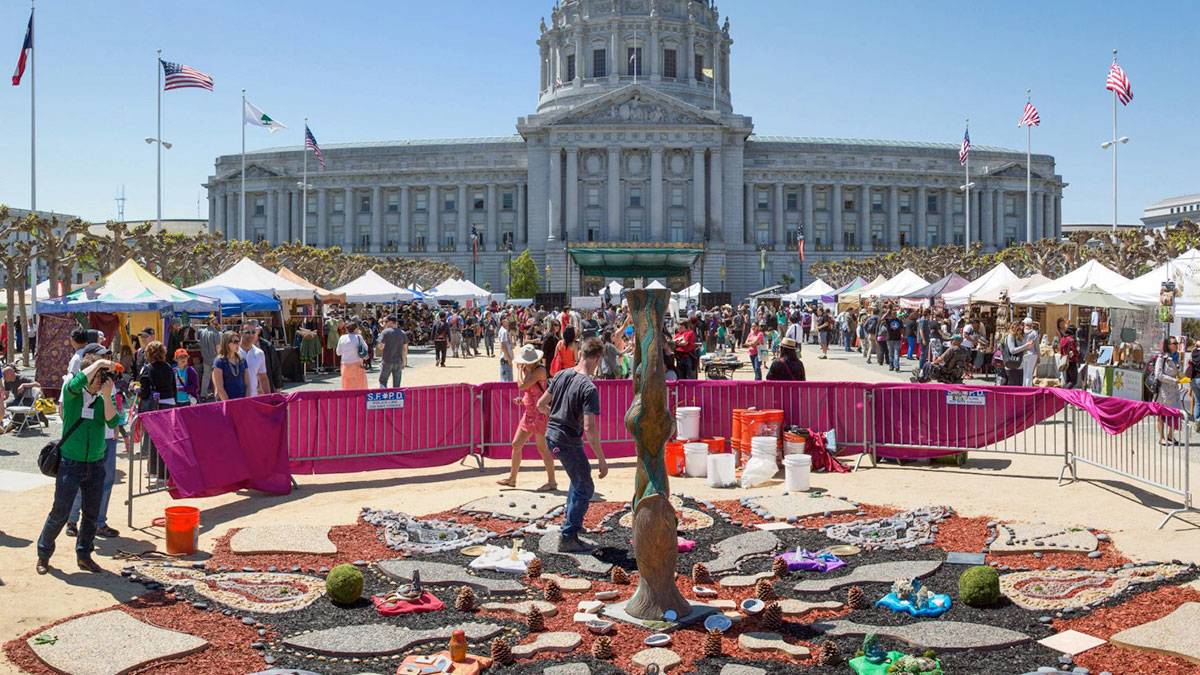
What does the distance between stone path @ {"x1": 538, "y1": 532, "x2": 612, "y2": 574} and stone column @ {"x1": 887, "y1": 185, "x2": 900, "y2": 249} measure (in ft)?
353

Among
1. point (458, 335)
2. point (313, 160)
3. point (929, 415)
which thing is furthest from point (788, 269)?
point (929, 415)

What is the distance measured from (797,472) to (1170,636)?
19.6 feet

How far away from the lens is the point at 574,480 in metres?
10.2

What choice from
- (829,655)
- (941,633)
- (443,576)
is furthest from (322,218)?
(829,655)

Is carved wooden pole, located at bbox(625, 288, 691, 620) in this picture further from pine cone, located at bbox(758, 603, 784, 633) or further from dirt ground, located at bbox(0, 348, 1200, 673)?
dirt ground, located at bbox(0, 348, 1200, 673)

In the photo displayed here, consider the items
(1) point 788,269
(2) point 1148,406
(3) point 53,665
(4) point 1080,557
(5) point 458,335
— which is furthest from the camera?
(1) point 788,269

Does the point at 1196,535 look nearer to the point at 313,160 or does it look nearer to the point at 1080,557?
the point at 1080,557

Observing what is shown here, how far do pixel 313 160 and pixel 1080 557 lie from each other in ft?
373

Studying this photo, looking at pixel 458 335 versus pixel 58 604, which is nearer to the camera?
pixel 58 604

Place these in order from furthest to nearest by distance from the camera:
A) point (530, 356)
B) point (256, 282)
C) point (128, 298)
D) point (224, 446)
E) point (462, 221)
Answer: point (462, 221)
point (256, 282)
point (128, 298)
point (224, 446)
point (530, 356)

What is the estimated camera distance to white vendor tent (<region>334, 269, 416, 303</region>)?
36.8m

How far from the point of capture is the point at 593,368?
10656 millimetres

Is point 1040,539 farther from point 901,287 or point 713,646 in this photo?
point 901,287

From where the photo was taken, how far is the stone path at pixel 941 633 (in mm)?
7227
